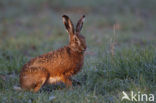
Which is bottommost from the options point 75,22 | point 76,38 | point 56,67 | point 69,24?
point 56,67

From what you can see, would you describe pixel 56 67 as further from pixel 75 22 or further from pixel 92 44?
pixel 75 22

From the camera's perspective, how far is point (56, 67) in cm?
558

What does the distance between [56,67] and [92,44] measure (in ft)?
11.9

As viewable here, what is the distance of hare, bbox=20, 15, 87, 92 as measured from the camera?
5.49 meters

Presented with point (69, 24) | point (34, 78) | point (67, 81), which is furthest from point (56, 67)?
point (69, 24)

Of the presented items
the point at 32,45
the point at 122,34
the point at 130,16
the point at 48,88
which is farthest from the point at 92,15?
the point at 48,88

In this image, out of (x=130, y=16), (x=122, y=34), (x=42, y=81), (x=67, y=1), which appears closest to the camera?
(x=42, y=81)

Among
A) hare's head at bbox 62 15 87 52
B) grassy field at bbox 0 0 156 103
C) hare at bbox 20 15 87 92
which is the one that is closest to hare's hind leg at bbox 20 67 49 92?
hare at bbox 20 15 87 92

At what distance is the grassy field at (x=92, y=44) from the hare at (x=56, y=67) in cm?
19

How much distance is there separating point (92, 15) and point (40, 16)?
77.7 inches

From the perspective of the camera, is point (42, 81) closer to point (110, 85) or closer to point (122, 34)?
point (110, 85)

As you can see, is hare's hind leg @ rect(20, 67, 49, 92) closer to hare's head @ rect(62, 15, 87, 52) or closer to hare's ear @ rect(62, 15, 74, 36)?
hare's head @ rect(62, 15, 87, 52)

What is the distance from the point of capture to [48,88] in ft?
19.1

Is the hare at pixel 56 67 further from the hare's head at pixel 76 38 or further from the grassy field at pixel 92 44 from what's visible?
the grassy field at pixel 92 44
